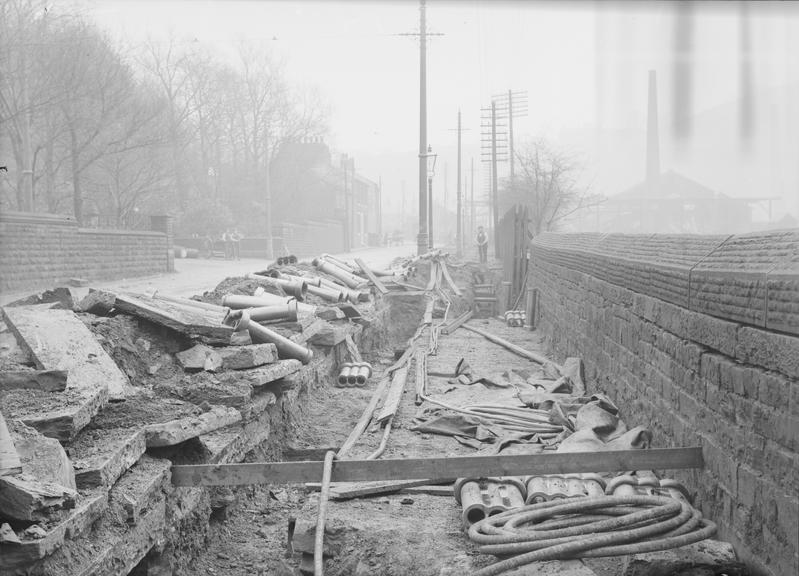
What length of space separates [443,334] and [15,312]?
30.2 feet

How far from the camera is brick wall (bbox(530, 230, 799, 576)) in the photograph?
3.23 m

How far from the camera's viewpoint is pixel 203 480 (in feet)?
15.5

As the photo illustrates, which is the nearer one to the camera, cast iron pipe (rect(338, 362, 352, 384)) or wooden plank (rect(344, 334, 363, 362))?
cast iron pipe (rect(338, 362, 352, 384))

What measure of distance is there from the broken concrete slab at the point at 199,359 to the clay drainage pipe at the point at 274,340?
87 centimetres

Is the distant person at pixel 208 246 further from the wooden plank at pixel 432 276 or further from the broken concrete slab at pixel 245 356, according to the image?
the broken concrete slab at pixel 245 356

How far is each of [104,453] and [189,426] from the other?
95cm

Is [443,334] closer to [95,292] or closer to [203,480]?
[95,292]

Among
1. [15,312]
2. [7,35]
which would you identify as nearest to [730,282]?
[15,312]

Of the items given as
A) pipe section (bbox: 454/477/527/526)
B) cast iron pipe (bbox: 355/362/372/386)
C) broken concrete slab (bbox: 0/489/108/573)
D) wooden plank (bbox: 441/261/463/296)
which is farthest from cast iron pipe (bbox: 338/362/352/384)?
wooden plank (bbox: 441/261/463/296)

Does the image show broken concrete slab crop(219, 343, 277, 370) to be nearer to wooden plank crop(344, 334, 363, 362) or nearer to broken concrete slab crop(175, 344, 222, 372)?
broken concrete slab crop(175, 344, 222, 372)

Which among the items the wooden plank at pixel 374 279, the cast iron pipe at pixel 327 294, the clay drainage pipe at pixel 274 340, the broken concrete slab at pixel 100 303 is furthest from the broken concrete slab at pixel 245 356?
the wooden plank at pixel 374 279

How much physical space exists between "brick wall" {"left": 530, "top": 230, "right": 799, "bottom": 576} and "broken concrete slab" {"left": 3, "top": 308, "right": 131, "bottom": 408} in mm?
3836

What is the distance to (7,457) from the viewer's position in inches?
126

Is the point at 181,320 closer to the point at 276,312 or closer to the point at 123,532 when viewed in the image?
the point at 276,312
